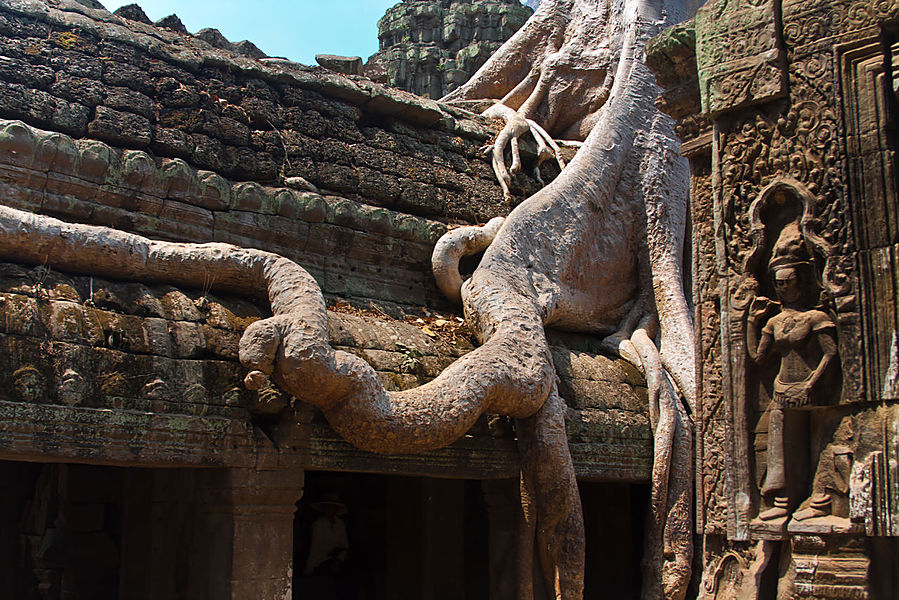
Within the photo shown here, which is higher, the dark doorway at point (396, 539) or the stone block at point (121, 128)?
the stone block at point (121, 128)

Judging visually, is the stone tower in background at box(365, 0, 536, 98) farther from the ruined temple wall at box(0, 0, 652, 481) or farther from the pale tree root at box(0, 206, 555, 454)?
the pale tree root at box(0, 206, 555, 454)

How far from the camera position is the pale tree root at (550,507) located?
5938mm

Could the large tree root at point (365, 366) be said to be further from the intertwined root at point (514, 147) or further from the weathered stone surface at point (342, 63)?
the weathered stone surface at point (342, 63)

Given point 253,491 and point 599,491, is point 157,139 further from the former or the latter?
point 599,491

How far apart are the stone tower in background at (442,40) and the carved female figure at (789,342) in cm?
1326

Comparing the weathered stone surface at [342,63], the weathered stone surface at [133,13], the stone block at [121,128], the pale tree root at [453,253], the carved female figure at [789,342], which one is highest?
the weathered stone surface at [342,63]

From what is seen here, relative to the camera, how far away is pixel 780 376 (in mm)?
3459

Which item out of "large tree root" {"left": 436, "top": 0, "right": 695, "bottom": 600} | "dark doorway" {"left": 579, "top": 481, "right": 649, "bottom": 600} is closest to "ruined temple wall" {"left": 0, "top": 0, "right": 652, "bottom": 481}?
"large tree root" {"left": 436, "top": 0, "right": 695, "bottom": 600}

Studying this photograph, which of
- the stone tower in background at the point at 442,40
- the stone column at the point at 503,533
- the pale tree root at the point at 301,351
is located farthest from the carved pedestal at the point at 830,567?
the stone tower in background at the point at 442,40

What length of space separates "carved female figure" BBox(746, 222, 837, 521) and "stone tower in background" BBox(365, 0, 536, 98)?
1326cm

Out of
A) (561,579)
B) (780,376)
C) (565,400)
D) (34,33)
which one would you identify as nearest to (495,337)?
(565,400)

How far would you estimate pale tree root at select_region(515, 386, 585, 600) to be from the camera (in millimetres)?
5938

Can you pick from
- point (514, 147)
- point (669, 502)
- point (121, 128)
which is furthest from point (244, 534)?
point (514, 147)

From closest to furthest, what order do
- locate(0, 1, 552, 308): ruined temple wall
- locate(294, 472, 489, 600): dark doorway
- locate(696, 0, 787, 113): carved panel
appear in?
1. locate(696, 0, 787, 113): carved panel
2. locate(0, 1, 552, 308): ruined temple wall
3. locate(294, 472, 489, 600): dark doorway
